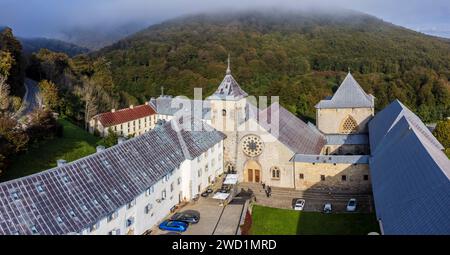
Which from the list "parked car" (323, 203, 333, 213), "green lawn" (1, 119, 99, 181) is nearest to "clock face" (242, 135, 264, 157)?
"parked car" (323, 203, 333, 213)

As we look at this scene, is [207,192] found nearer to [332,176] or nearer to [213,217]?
[213,217]

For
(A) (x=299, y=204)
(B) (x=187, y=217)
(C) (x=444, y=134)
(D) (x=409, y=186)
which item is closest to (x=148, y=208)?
(B) (x=187, y=217)

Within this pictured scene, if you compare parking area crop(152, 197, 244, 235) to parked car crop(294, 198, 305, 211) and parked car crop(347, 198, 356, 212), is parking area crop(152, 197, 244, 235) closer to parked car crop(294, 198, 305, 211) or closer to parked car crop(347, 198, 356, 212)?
parked car crop(294, 198, 305, 211)

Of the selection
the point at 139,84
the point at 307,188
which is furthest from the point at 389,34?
the point at 307,188

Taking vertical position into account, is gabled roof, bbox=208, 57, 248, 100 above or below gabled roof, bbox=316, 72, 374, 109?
above

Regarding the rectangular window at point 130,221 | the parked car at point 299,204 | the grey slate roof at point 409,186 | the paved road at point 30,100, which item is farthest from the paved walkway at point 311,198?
the paved road at point 30,100
